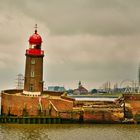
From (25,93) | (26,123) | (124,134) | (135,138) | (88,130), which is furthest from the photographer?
(25,93)

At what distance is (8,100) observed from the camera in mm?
53125

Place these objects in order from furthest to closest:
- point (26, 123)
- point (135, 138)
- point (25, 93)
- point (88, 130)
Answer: point (25, 93)
point (26, 123)
point (88, 130)
point (135, 138)

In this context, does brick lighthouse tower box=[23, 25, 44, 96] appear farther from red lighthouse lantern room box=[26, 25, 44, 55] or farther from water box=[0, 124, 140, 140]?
water box=[0, 124, 140, 140]

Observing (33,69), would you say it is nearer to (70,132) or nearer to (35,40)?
(35,40)

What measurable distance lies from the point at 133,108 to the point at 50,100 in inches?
415

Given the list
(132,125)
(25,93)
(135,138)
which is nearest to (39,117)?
(25,93)

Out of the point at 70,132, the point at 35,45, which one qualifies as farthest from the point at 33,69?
the point at 70,132

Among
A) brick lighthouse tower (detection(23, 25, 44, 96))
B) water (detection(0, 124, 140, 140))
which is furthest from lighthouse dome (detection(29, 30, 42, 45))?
water (detection(0, 124, 140, 140))

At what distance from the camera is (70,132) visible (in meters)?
43.0

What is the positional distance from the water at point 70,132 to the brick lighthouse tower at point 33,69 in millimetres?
7558

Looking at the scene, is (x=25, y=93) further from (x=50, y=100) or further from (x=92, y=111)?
(x=92, y=111)

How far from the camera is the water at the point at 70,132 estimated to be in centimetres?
3916

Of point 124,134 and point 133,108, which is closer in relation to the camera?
point 124,134

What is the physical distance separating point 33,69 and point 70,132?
15.0 m
